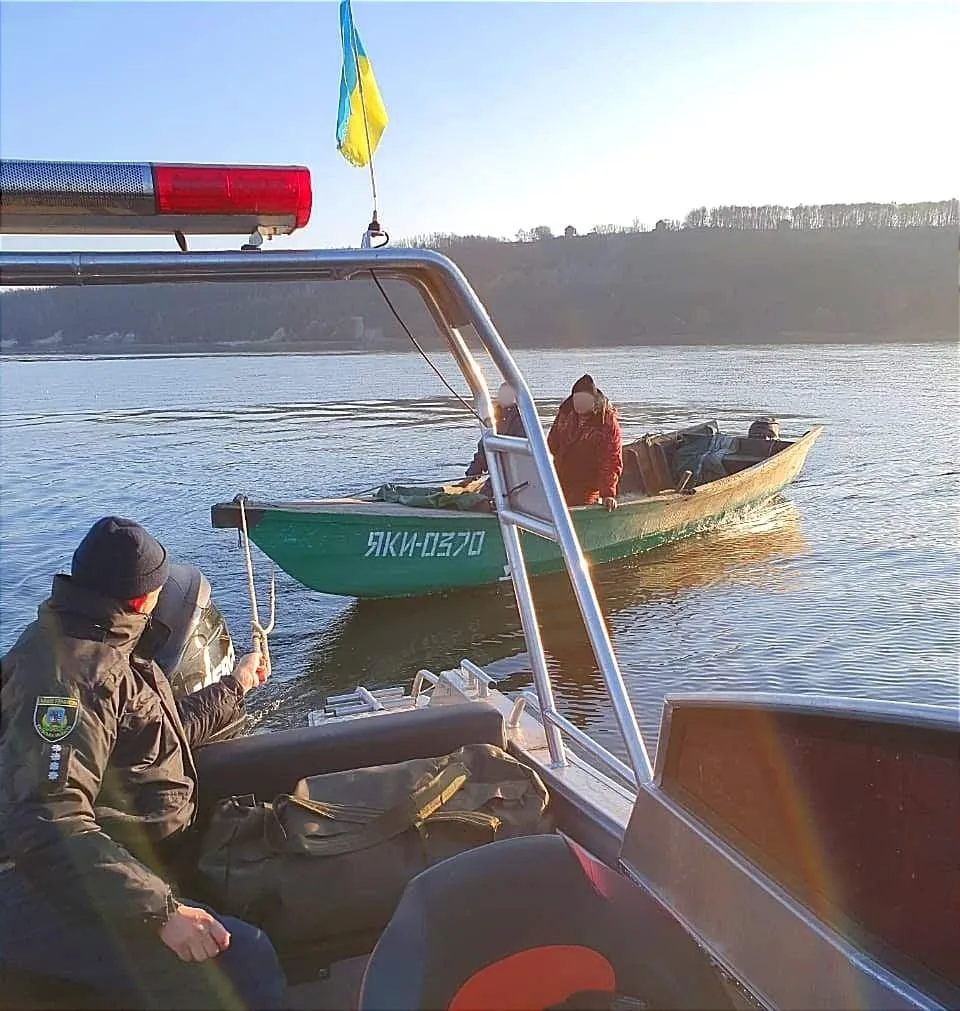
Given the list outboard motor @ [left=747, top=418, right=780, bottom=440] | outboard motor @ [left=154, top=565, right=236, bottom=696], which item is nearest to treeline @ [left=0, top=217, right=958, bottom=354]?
outboard motor @ [left=747, top=418, right=780, bottom=440]

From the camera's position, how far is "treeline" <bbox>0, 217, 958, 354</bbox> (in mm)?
63031

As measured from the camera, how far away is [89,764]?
195 cm

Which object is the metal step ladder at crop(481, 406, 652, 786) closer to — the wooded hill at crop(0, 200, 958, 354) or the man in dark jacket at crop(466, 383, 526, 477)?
the man in dark jacket at crop(466, 383, 526, 477)

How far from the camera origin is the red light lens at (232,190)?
167 centimetres

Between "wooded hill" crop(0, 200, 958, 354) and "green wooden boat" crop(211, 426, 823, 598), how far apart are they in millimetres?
52194

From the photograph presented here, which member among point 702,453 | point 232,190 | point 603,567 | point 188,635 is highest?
point 232,190

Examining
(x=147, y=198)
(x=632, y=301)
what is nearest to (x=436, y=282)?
(x=147, y=198)

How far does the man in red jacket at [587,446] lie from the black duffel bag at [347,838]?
6.57m

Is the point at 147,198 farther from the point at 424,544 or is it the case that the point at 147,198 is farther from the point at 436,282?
the point at 424,544

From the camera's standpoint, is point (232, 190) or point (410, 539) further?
point (410, 539)

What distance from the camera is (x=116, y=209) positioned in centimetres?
163

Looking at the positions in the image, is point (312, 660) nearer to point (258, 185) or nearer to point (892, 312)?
point (258, 185)

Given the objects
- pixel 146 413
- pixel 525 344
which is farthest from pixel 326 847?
pixel 525 344

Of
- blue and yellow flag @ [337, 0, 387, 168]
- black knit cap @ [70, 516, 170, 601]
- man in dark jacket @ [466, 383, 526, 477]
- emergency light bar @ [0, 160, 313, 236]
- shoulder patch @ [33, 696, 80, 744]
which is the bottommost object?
shoulder patch @ [33, 696, 80, 744]
